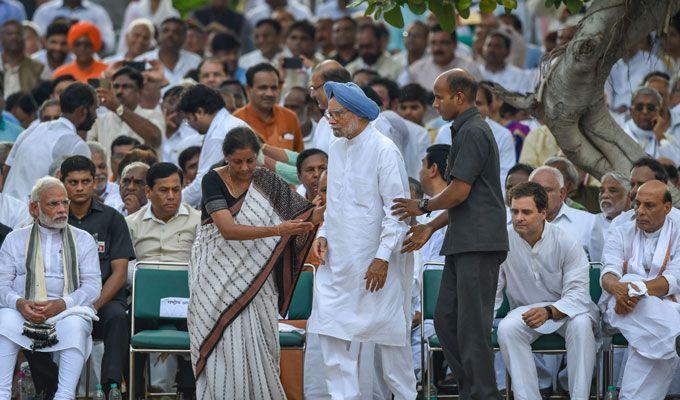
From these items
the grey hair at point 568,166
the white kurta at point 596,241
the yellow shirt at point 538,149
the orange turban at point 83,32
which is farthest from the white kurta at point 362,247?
the orange turban at point 83,32

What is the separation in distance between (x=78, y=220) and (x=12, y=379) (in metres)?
1.41

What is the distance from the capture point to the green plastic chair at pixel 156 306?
10.5 metres

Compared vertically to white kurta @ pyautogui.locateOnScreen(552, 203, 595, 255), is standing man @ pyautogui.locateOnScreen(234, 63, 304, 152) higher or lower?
higher

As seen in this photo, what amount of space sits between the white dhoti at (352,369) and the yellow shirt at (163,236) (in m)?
2.37

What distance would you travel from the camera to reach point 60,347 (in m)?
10.3

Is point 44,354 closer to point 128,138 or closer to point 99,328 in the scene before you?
point 99,328

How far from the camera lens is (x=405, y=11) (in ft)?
63.2

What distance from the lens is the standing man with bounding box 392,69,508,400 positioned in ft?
30.0

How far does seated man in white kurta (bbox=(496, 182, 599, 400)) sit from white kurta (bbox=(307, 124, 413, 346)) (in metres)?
1.03

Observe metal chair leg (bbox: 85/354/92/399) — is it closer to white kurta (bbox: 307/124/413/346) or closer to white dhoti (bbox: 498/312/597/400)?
white kurta (bbox: 307/124/413/346)

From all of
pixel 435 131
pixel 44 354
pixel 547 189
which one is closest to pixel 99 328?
pixel 44 354

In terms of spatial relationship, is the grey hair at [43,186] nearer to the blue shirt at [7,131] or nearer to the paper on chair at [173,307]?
the paper on chair at [173,307]

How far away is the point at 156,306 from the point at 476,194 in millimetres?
2933

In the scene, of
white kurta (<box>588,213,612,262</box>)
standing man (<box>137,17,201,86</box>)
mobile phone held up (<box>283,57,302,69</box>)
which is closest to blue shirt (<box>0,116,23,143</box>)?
standing man (<box>137,17,201,86</box>)
